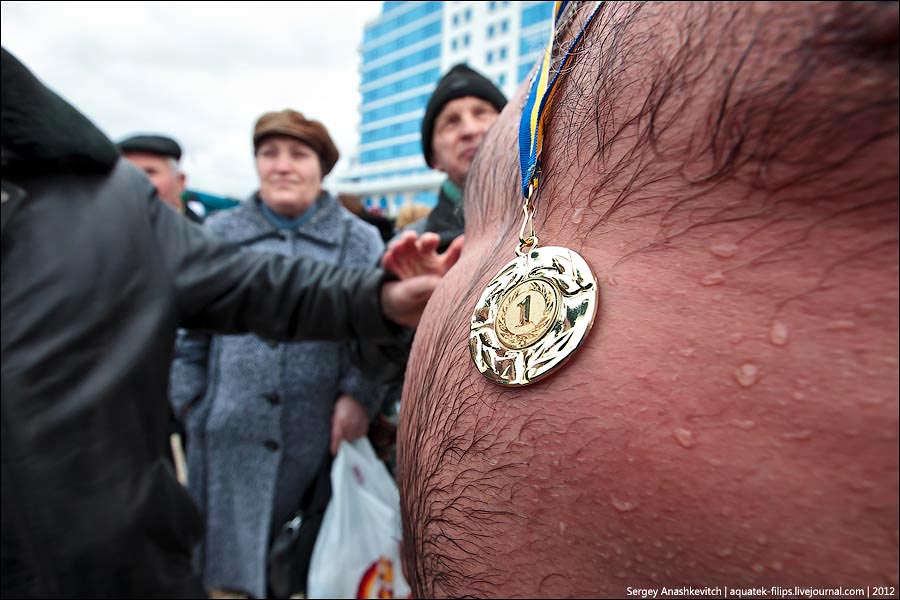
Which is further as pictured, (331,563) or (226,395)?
(226,395)

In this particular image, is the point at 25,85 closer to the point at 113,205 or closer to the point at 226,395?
the point at 113,205

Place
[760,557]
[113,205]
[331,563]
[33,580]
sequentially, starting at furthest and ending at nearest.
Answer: [331,563] < [113,205] < [33,580] < [760,557]

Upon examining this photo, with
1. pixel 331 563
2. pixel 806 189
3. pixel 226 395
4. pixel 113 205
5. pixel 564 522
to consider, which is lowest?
pixel 331 563

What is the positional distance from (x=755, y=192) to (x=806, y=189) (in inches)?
1.2

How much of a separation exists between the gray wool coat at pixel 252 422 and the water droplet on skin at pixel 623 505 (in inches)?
61.0

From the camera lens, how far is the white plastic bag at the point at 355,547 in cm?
155

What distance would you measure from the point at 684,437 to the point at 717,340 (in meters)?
0.07

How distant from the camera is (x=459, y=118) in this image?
1.84 m

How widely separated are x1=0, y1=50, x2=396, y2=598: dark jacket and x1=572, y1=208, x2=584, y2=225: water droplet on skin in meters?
0.84

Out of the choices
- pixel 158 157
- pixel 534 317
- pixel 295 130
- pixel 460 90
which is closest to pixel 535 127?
pixel 534 317

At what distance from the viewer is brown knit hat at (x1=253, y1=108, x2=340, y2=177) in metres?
2.01

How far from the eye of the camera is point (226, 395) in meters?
1.80

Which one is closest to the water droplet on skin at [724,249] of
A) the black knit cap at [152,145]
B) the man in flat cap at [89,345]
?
the man in flat cap at [89,345]

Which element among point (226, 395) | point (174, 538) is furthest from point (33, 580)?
point (226, 395)
